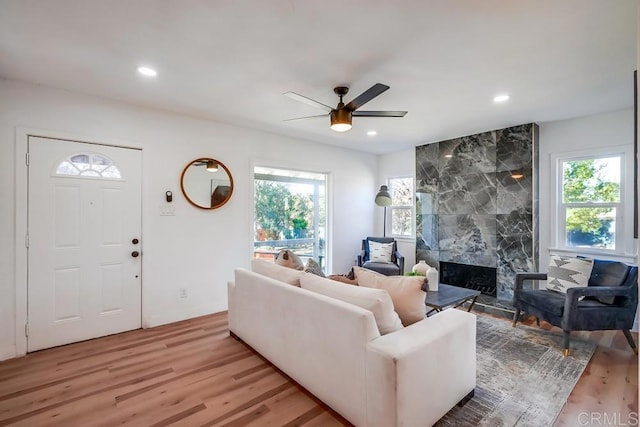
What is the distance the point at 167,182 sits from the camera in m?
3.53

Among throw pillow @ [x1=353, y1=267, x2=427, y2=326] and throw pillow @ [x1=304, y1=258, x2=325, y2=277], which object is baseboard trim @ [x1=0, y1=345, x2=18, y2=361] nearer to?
throw pillow @ [x1=304, y1=258, x2=325, y2=277]

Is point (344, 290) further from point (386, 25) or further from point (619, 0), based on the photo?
point (619, 0)

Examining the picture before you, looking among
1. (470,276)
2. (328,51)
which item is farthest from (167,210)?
(470,276)

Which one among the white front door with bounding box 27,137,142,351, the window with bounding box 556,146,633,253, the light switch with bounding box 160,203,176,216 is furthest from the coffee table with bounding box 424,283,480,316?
the white front door with bounding box 27,137,142,351

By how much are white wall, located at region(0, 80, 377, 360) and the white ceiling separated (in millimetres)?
229

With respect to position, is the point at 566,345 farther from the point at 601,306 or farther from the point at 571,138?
the point at 571,138

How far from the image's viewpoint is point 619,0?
1.67 metres

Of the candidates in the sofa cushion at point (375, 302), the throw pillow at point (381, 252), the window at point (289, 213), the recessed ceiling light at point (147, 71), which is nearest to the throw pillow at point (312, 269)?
the sofa cushion at point (375, 302)

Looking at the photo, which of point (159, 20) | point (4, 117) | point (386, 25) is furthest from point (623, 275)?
point (4, 117)

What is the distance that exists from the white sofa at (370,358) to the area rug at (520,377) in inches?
5.6

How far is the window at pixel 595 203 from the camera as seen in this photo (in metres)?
3.45

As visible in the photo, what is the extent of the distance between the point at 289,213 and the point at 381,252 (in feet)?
5.74

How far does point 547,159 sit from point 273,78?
382 cm

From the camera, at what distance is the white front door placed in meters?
2.80
